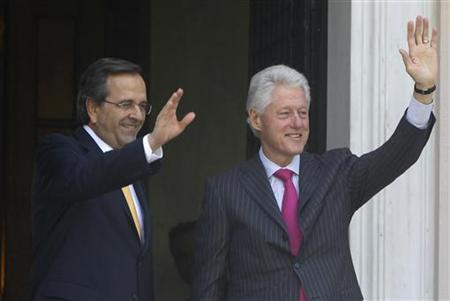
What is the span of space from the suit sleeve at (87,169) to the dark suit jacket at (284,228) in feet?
1.10

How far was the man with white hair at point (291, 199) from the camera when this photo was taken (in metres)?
3.52

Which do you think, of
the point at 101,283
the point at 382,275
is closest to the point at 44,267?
the point at 101,283

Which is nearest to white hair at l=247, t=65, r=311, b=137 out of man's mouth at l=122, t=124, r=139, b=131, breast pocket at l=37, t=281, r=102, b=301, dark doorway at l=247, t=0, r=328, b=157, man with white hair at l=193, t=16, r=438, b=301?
man with white hair at l=193, t=16, r=438, b=301

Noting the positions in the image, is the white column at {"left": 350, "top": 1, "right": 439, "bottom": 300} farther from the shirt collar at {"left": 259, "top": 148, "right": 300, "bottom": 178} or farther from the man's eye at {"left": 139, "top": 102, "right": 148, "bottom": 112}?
the man's eye at {"left": 139, "top": 102, "right": 148, "bottom": 112}

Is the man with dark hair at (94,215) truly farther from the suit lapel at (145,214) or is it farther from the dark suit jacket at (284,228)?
the dark suit jacket at (284,228)

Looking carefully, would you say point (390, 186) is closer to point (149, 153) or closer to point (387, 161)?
point (387, 161)

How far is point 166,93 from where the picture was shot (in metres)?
7.68

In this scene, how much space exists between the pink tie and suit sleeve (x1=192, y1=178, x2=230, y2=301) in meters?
0.20

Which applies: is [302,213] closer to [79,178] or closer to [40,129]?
[79,178]

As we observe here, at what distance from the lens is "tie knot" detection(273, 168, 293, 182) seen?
12.1 ft

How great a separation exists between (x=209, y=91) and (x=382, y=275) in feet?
11.8

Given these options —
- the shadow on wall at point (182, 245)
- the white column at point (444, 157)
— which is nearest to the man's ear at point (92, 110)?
the white column at point (444, 157)

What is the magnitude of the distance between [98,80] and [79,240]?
22.0 inches

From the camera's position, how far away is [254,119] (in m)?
3.73
